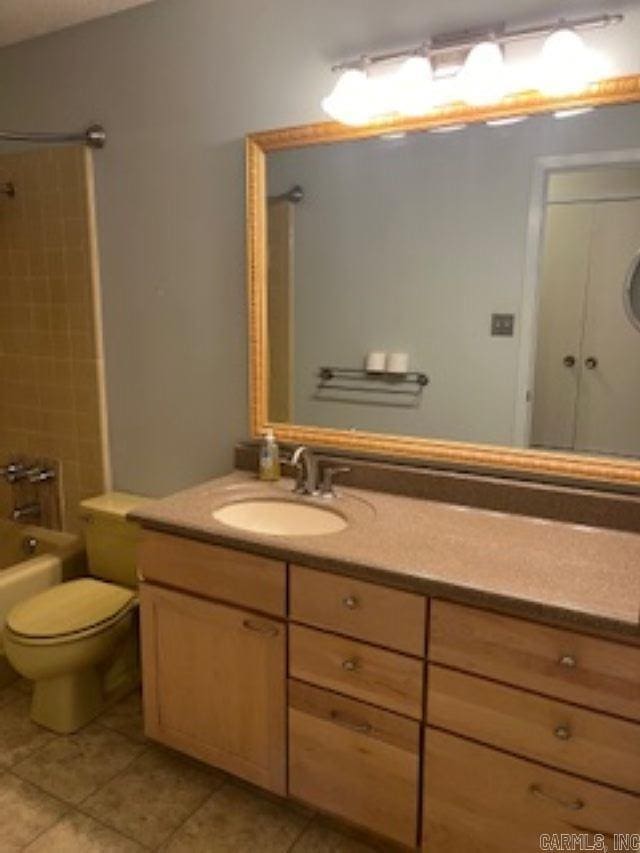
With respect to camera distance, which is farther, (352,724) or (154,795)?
(154,795)

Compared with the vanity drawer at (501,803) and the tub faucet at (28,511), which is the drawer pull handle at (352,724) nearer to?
the vanity drawer at (501,803)

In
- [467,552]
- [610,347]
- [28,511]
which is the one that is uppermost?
[610,347]

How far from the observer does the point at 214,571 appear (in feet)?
5.02

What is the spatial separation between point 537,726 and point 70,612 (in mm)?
1391

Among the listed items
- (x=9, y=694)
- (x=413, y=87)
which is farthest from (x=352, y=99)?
(x=9, y=694)

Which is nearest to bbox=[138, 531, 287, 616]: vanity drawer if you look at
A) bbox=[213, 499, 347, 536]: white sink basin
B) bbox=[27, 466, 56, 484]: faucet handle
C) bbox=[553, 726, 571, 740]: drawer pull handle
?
bbox=[213, 499, 347, 536]: white sink basin

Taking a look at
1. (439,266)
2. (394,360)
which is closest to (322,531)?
(394,360)

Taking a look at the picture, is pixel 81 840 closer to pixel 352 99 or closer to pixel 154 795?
pixel 154 795

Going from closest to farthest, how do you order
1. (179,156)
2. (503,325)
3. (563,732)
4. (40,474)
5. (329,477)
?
1. (563,732)
2. (503,325)
3. (329,477)
4. (179,156)
5. (40,474)

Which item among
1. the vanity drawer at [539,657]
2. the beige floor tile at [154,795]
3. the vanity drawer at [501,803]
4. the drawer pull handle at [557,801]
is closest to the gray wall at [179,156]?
the beige floor tile at [154,795]

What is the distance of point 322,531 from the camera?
66.9 inches

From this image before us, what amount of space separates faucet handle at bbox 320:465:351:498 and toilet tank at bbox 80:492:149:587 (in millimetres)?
744

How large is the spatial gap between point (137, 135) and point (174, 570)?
1460mm

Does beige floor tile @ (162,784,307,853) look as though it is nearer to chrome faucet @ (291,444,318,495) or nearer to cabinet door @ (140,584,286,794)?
cabinet door @ (140,584,286,794)
